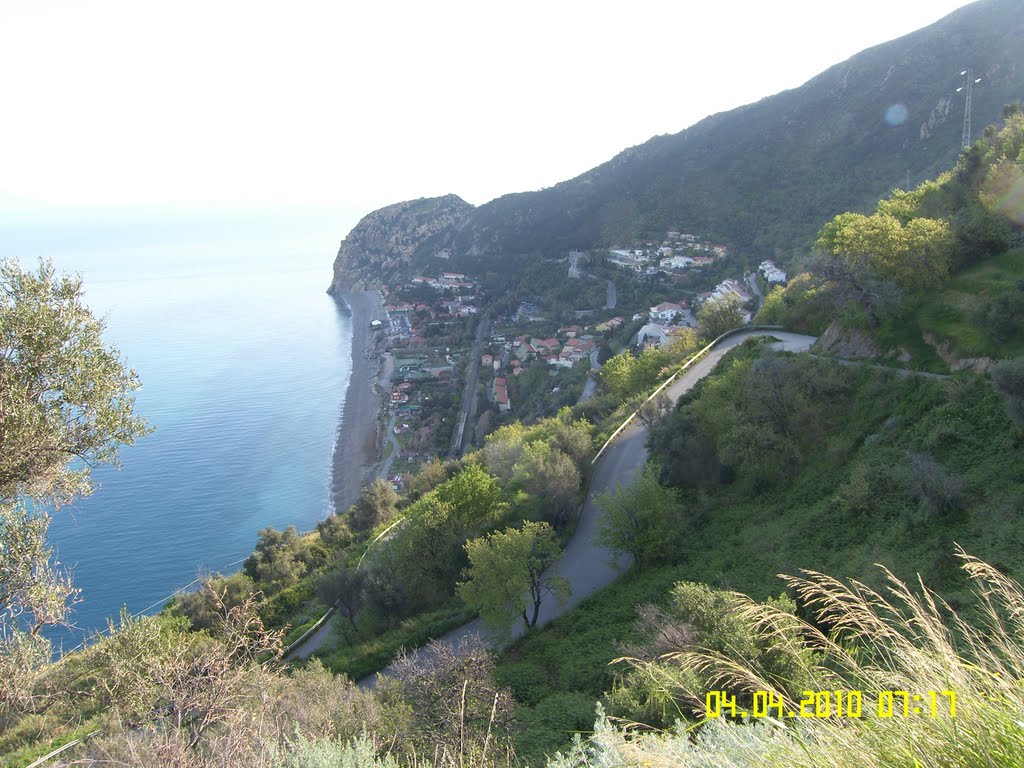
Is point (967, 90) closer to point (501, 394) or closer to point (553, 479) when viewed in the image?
point (501, 394)

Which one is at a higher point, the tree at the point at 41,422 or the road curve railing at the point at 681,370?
the tree at the point at 41,422

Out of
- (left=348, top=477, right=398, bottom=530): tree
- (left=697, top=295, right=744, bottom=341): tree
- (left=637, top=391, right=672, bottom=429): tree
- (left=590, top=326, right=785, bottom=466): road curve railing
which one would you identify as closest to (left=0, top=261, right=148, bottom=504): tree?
(left=590, top=326, right=785, bottom=466): road curve railing

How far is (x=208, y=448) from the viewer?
1668 inches

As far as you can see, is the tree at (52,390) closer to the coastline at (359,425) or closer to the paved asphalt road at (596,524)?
the paved asphalt road at (596,524)

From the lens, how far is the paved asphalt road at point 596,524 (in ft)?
42.8

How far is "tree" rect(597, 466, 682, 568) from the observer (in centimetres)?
1280

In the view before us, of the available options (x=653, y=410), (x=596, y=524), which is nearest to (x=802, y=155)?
(x=653, y=410)

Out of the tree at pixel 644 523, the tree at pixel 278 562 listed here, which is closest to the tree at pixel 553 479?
the tree at pixel 644 523

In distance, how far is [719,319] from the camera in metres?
25.9

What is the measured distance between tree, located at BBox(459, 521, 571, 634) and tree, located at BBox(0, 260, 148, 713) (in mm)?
7249

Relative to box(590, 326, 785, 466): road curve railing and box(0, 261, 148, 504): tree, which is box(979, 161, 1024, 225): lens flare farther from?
box(0, 261, 148, 504): tree

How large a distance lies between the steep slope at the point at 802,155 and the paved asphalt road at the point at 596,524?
99.5 ft

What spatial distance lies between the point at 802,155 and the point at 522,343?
35000 mm

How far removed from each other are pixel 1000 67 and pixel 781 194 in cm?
1850
